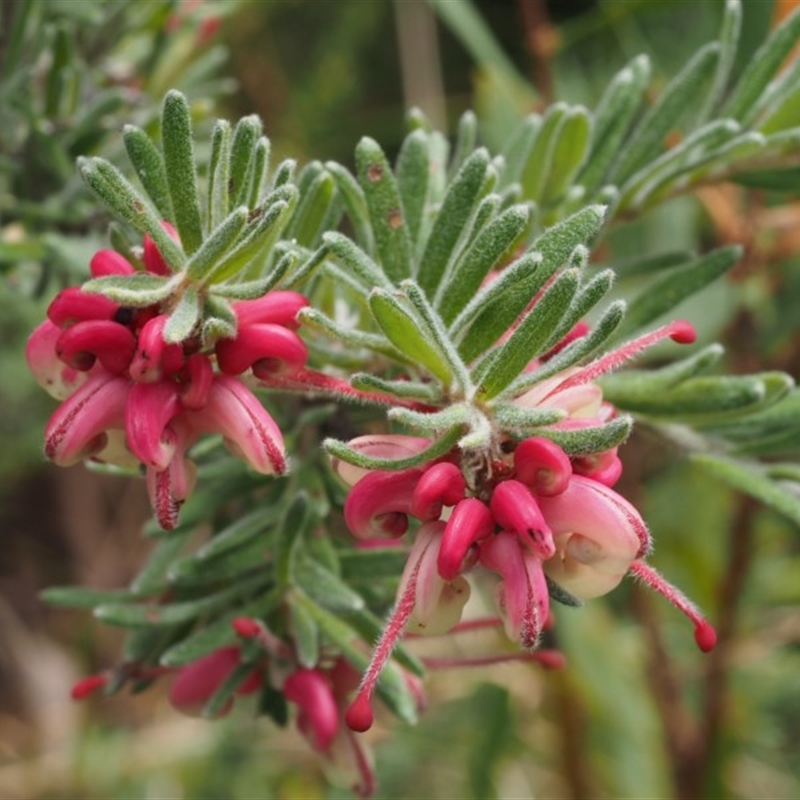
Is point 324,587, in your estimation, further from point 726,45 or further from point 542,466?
point 726,45

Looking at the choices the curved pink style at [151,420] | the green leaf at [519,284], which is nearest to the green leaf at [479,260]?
the green leaf at [519,284]

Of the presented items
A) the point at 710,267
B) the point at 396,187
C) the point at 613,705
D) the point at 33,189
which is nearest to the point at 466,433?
the point at 396,187

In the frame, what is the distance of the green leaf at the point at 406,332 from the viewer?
1.22ft

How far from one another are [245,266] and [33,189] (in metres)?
0.33

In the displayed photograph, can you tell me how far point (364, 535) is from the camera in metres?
0.41

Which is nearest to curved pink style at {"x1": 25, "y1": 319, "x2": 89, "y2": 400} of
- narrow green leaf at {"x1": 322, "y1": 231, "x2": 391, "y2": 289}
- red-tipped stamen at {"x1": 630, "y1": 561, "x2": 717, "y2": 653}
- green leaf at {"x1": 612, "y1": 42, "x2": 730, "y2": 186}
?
narrow green leaf at {"x1": 322, "y1": 231, "x2": 391, "y2": 289}

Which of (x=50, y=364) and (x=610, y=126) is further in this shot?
(x=610, y=126)

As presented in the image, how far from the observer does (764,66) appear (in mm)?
578

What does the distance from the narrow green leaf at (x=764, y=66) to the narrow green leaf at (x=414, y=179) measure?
20 centimetres

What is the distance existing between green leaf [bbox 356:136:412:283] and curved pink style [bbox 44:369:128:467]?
129 mm

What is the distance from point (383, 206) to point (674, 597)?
0.20 metres

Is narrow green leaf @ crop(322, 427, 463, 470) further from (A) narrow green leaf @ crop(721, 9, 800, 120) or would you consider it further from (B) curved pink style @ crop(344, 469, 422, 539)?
(A) narrow green leaf @ crop(721, 9, 800, 120)

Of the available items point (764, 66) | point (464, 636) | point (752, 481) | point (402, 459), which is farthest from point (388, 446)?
point (464, 636)

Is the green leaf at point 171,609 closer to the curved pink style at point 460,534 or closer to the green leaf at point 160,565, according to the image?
the green leaf at point 160,565
